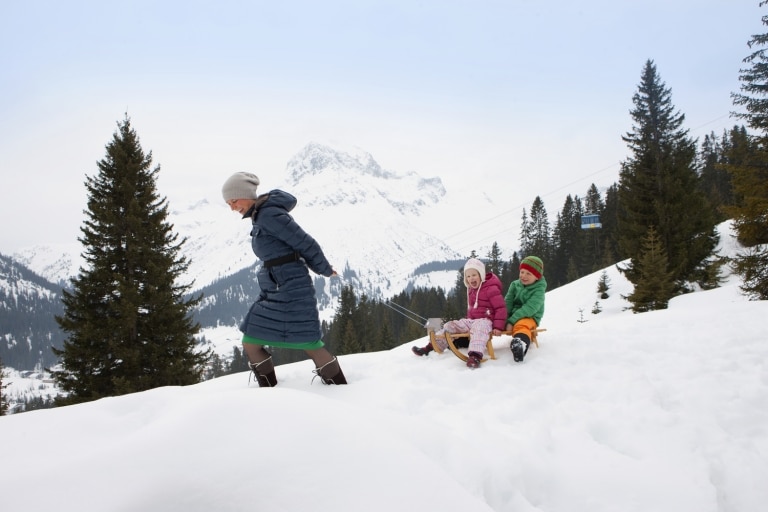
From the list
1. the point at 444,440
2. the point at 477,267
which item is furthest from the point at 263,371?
the point at 477,267

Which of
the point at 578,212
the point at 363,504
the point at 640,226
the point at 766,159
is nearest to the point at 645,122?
the point at 640,226

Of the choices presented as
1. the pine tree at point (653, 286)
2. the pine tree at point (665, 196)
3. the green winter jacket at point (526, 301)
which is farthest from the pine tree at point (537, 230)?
the green winter jacket at point (526, 301)

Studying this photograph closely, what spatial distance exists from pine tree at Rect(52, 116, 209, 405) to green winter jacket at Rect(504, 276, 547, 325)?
9.81 meters

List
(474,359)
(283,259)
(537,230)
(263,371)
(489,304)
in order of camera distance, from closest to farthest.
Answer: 1. (283,259)
2. (263,371)
3. (474,359)
4. (489,304)
5. (537,230)

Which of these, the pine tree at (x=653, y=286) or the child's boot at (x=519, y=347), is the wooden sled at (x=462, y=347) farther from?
the pine tree at (x=653, y=286)

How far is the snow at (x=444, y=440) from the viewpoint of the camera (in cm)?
174

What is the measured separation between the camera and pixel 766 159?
10.4m

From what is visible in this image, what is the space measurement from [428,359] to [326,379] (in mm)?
1556

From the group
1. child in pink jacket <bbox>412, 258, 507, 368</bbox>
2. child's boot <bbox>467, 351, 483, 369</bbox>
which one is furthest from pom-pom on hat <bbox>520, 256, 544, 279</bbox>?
child's boot <bbox>467, 351, 483, 369</bbox>

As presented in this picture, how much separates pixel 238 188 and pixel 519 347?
381cm

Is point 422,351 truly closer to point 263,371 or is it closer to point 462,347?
point 462,347

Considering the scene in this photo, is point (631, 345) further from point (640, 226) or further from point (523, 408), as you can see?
point (640, 226)

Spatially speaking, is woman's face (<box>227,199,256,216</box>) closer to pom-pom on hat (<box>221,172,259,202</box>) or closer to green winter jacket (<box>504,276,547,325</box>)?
pom-pom on hat (<box>221,172,259,202</box>)

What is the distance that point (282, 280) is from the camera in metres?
4.20
